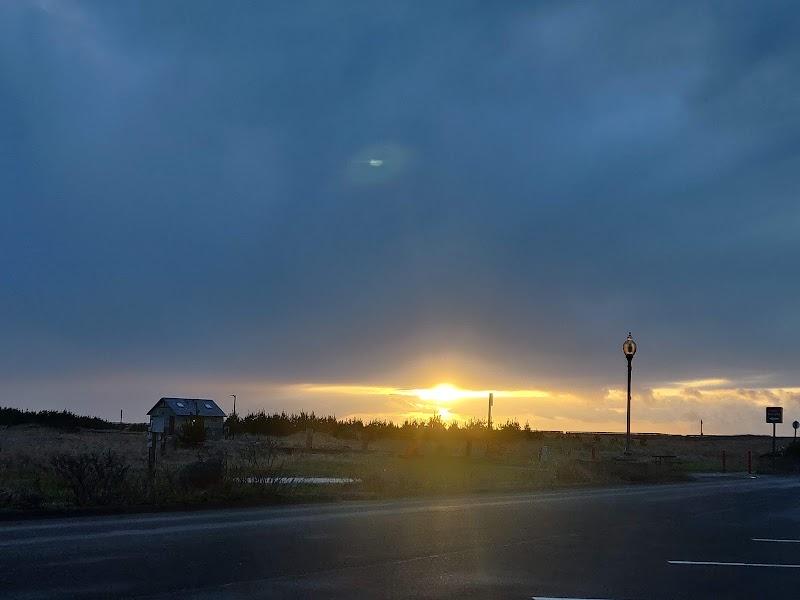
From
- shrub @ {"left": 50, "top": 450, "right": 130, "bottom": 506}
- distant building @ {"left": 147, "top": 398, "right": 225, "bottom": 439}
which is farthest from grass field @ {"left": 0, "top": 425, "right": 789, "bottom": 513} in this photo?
distant building @ {"left": 147, "top": 398, "right": 225, "bottom": 439}

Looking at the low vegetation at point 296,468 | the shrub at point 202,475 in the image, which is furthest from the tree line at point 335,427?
the shrub at point 202,475

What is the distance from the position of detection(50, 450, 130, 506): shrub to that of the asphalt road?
6.19 ft

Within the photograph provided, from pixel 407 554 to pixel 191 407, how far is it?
72.6 m

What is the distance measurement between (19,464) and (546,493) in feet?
56.0

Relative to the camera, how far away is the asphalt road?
10336 millimetres

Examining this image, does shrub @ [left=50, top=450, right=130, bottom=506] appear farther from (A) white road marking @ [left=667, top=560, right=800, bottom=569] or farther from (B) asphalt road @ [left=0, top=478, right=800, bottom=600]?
(A) white road marking @ [left=667, top=560, right=800, bottom=569]

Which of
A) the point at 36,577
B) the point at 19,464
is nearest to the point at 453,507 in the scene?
the point at 36,577

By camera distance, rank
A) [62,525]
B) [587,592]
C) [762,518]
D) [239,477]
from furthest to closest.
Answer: [239,477] → [762,518] → [62,525] → [587,592]

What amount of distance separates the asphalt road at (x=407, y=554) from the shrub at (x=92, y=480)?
6.19ft

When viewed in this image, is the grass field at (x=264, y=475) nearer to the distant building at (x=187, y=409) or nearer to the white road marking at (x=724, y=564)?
the white road marking at (x=724, y=564)

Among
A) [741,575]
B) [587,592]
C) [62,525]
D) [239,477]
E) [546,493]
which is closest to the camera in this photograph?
[587,592]

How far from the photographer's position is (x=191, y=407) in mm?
82938

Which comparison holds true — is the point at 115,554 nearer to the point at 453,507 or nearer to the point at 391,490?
the point at 453,507

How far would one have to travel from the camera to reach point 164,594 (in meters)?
9.65
